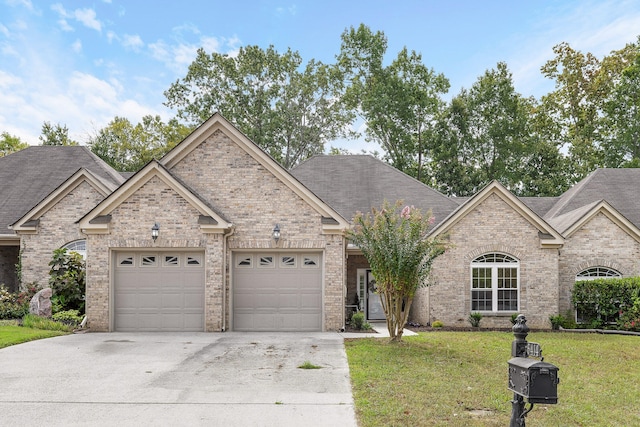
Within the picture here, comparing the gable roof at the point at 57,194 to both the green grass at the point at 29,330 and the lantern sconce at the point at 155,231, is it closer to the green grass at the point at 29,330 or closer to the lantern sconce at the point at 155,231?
the green grass at the point at 29,330

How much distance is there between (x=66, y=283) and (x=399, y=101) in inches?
976

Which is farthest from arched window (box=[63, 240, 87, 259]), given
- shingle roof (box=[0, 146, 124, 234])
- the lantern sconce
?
the lantern sconce

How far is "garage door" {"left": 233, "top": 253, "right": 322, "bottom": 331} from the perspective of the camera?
48.8ft

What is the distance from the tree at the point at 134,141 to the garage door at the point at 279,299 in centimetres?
2428

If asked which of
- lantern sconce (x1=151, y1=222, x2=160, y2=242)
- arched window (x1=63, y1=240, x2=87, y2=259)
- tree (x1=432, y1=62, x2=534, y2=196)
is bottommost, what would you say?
arched window (x1=63, y1=240, x2=87, y2=259)

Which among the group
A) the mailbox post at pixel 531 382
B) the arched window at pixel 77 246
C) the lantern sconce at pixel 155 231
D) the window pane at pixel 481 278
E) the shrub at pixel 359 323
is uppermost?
the lantern sconce at pixel 155 231

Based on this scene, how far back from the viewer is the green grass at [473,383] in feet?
20.4

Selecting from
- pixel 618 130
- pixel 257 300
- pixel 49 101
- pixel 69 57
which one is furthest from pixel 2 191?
pixel 618 130

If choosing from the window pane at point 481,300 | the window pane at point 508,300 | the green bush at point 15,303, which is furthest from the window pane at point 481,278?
the green bush at point 15,303

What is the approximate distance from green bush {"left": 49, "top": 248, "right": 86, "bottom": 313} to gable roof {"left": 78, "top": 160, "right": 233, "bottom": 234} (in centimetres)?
224

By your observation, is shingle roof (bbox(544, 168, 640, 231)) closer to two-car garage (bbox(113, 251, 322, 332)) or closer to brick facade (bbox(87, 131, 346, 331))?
brick facade (bbox(87, 131, 346, 331))

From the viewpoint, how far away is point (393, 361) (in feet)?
31.9

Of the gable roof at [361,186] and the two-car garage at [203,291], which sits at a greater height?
the gable roof at [361,186]

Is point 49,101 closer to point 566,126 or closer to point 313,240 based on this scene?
point 313,240
